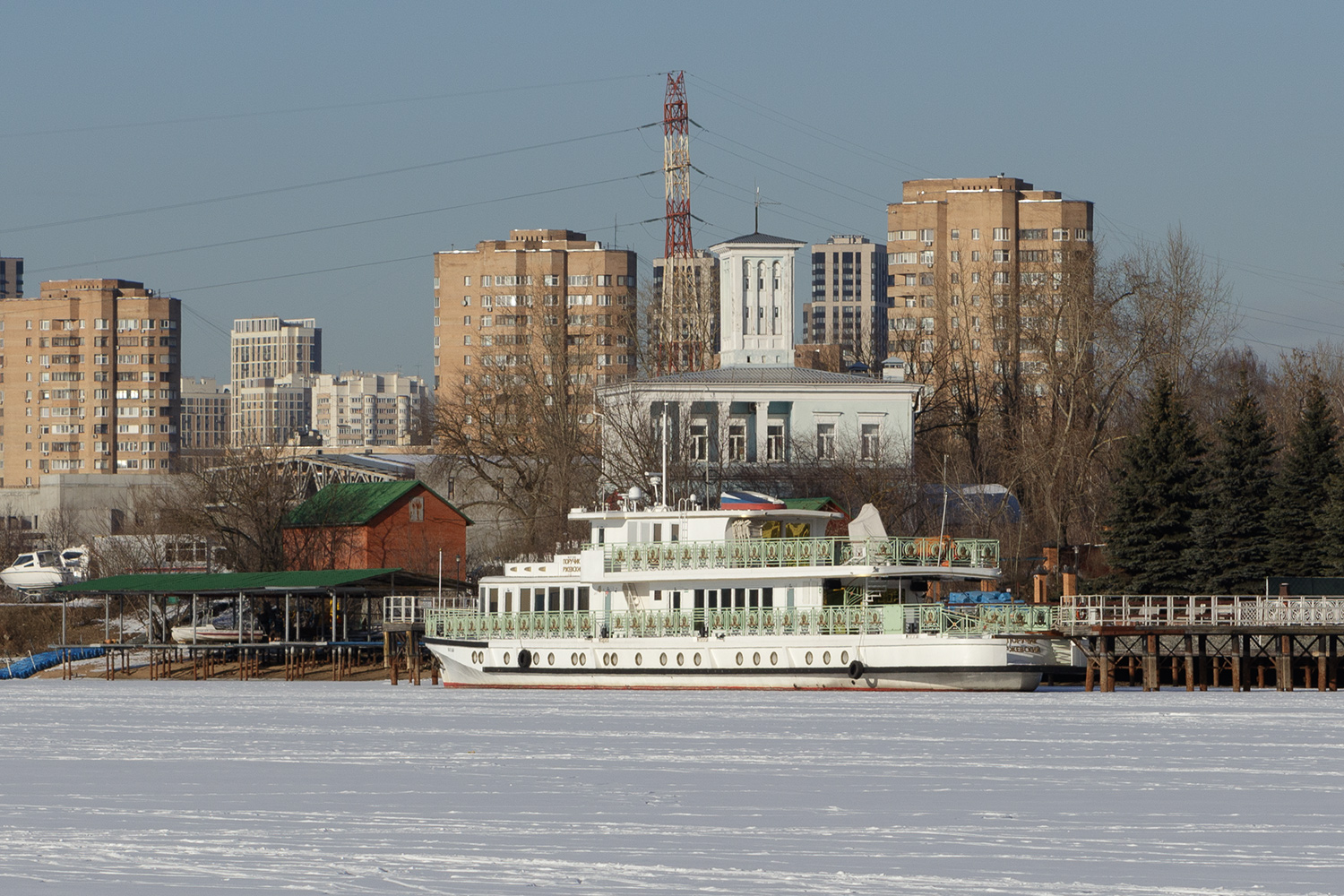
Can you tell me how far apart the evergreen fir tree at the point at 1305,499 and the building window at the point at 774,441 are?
972 inches

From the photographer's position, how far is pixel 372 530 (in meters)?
71.8

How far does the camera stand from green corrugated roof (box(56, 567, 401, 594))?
58.7m

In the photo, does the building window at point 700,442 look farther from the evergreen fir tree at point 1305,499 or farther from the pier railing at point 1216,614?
the pier railing at point 1216,614

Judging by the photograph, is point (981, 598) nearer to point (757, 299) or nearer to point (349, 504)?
point (349, 504)

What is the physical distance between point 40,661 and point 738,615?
3043 centimetres

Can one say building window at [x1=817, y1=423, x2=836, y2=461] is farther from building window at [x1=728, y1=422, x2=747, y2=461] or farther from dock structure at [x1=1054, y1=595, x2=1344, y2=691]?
dock structure at [x1=1054, y1=595, x2=1344, y2=691]

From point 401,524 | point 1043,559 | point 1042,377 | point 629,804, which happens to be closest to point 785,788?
point 629,804

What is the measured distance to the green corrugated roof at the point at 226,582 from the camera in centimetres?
5866

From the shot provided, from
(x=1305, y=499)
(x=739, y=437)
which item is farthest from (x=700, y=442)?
(x=1305, y=499)

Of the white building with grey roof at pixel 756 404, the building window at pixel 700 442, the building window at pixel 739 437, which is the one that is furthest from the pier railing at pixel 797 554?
the building window at pixel 739 437

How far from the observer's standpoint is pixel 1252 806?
2167 centimetres

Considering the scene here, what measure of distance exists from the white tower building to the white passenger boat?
31182mm

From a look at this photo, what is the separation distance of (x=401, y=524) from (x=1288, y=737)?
46.0m

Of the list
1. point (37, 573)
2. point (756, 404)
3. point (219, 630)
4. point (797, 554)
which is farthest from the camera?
point (37, 573)
